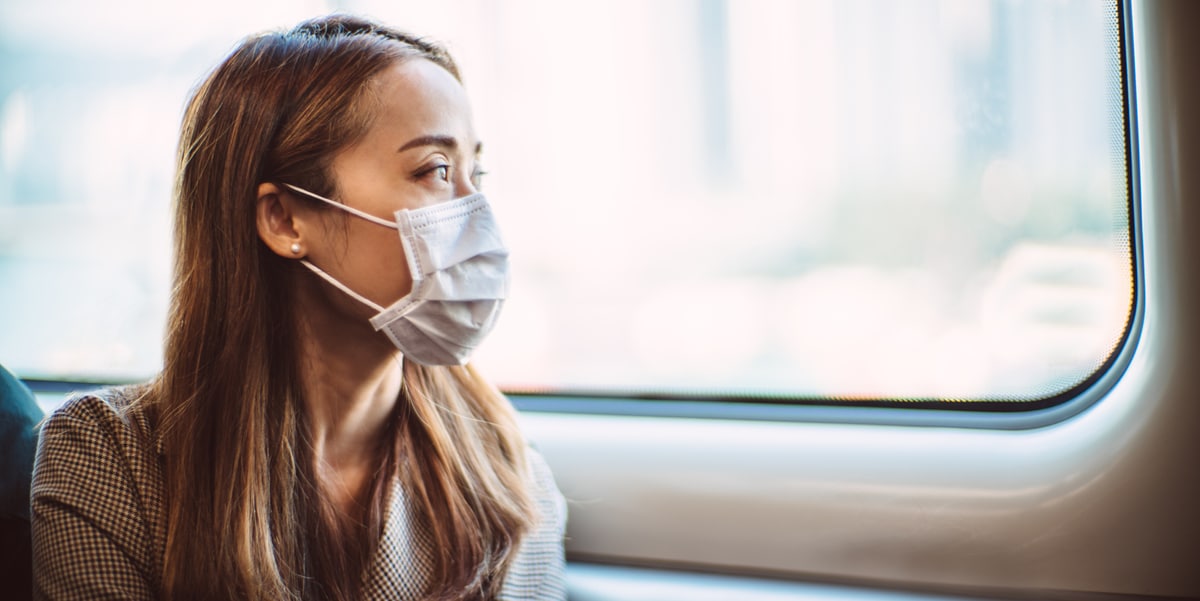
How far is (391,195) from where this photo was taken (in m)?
1.34

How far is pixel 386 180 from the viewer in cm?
134

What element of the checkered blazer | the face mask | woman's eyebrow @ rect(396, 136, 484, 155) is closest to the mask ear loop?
the face mask

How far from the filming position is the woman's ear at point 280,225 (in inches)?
53.4

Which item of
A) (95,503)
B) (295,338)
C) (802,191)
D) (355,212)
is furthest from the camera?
(802,191)

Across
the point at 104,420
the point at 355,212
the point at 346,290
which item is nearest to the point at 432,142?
the point at 355,212

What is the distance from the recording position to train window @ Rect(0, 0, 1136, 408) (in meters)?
1.58

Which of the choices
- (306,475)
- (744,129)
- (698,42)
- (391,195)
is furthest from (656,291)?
(306,475)

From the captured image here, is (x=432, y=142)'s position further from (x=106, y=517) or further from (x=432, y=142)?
(x=106, y=517)

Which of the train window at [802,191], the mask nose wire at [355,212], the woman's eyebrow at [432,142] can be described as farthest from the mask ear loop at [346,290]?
the train window at [802,191]

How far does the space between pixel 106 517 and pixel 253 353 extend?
297 mm

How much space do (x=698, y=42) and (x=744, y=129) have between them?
20cm

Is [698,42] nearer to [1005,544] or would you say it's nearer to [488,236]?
[488,236]

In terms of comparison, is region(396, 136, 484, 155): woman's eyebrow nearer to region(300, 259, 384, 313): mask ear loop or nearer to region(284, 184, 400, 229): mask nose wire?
region(284, 184, 400, 229): mask nose wire

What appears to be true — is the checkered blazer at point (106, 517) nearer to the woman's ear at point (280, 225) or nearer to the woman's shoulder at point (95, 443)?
the woman's shoulder at point (95, 443)
